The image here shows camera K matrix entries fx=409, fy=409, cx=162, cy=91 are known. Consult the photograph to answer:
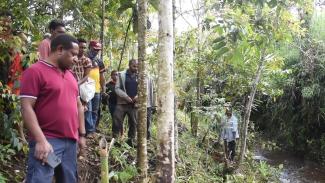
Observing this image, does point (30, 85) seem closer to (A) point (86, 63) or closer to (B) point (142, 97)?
(B) point (142, 97)

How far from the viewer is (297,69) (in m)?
15.2

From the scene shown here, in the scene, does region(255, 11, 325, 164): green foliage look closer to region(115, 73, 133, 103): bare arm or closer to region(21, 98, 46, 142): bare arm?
region(115, 73, 133, 103): bare arm

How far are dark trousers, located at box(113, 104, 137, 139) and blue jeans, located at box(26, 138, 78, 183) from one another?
3.70 metres

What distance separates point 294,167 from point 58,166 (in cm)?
1174

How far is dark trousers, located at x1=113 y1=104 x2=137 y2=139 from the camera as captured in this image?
23.5ft

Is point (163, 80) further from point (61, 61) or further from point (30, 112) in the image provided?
point (30, 112)

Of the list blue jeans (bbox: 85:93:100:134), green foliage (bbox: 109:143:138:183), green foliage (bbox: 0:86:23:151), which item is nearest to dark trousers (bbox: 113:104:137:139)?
green foliage (bbox: 109:143:138:183)

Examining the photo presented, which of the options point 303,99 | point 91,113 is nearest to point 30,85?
point 91,113

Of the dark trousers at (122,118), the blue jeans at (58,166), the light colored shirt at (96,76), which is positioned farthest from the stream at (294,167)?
the blue jeans at (58,166)

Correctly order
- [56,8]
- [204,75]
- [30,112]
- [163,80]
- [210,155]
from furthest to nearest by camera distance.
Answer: [204,75] < [210,155] < [56,8] < [163,80] < [30,112]

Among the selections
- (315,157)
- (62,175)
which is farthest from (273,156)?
(62,175)

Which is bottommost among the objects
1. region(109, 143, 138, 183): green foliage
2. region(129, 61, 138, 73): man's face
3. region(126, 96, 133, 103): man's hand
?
region(109, 143, 138, 183): green foliage

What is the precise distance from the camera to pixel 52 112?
3139 millimetres

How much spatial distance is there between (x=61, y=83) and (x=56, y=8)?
4.98 m
